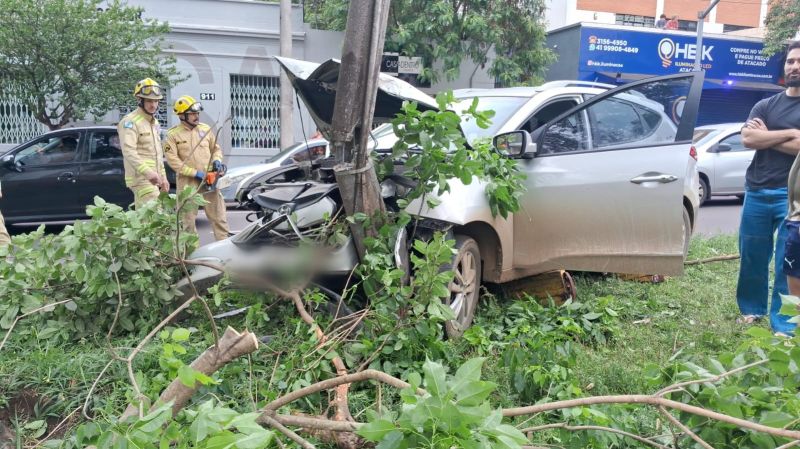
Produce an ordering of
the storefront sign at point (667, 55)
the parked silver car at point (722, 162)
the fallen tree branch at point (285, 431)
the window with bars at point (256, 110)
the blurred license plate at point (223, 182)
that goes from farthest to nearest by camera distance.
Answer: the storefront sign at point (667, 55) < the window with bars at point (256, 110) < the parked silver car at point (722, 162) < the blurred license plate at point (223, 182) < the fallen tree branch at point (285, 431)

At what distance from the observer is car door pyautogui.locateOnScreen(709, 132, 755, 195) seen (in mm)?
11805

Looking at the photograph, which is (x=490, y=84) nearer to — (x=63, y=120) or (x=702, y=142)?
(x=702, y=142)

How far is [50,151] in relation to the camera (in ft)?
28.7

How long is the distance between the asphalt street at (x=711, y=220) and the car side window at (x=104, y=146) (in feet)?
5.16

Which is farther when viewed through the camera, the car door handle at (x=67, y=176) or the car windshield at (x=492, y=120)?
the car door handle at (x=67, y=176)

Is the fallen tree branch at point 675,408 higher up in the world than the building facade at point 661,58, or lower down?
lower down

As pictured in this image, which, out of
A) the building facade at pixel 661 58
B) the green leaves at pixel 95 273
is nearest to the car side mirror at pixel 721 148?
the building facade at pixel 661 58

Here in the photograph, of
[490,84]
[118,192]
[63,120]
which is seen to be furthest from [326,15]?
[118,192]

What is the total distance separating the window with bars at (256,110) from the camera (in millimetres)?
15750

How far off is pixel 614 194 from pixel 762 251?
3.47 ft

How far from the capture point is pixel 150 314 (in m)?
3.61

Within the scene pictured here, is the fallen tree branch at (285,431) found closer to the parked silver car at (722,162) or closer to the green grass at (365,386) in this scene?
the green grass at (365,386)

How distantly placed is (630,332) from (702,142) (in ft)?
30.3

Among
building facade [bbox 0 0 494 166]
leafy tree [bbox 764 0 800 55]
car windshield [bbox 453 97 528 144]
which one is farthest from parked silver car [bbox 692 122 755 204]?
leafy tree [bbox 764 0 800 55]
